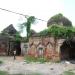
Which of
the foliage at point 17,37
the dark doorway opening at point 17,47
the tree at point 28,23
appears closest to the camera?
the foliage at point 17,37

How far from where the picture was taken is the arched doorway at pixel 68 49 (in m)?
31.3

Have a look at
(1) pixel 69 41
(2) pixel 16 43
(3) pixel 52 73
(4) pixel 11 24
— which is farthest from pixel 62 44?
(4) pixel 11 24

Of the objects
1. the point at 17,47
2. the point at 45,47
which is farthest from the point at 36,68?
the point at 17,47

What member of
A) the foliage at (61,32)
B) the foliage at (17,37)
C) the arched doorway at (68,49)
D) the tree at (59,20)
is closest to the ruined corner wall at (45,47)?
the foliage at (61,32)

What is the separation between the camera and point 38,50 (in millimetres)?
33156

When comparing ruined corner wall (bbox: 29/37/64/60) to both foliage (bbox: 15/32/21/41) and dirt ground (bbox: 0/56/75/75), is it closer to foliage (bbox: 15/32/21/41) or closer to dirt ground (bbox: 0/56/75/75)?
dirt ground (bbox: 0/56/75/75)

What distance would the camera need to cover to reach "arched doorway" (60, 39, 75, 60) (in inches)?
1232

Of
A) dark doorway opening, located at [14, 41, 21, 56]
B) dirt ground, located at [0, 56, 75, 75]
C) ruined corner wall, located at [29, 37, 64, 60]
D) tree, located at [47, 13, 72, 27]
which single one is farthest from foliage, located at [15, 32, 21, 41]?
dirt ground, located at [0, 56, 75, 75]

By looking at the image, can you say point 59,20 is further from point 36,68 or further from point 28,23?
point 36,68

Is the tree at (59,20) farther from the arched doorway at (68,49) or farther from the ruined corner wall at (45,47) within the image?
the ruined corner wall at (45,47)

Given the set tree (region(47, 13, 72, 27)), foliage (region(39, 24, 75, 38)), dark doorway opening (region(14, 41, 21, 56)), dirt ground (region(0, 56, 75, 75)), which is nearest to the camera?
dirt ground (region(0, 56, 75, 75))

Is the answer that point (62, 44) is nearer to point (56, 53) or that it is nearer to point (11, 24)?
point (56, 53)

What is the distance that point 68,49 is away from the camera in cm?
3400

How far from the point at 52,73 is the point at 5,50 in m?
23.6
